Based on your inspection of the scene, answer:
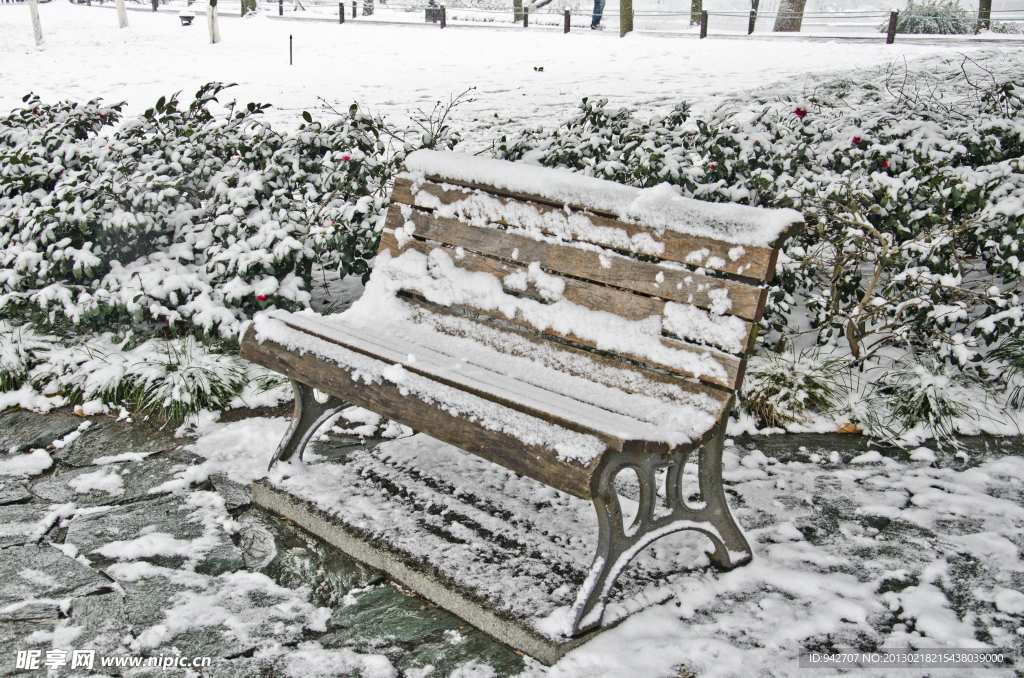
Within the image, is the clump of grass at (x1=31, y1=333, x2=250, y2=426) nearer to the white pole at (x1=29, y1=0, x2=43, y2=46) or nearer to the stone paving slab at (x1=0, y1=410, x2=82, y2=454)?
the stone paving slab at (x1=0, y1=410, x2=82, y2=454)

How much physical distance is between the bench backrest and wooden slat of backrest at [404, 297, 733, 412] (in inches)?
1.5

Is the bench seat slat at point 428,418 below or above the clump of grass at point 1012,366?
above

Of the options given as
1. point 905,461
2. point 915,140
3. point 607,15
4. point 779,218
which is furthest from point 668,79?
point 607,15

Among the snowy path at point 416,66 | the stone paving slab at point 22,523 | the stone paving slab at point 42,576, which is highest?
the snowy path at point 416,66

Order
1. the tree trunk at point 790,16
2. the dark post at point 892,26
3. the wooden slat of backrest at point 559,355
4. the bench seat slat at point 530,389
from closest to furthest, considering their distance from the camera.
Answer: the bench seat slat at point 530,389
the wooden slat of backrest at point 559,355
the dark post at point 892,26
the tree trunk at point 790,16

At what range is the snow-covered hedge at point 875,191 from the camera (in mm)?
3391

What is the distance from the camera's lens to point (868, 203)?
11.6ft

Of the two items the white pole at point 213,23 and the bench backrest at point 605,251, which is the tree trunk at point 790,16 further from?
the bench backrest at point 605,251

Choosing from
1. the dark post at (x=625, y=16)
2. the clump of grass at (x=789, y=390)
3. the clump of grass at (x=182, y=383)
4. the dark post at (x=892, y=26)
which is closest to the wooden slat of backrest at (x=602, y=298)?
the clump of grass at (x=789, y=390)

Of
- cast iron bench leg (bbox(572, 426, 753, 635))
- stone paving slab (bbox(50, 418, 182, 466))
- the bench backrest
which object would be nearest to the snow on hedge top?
the bench backrest

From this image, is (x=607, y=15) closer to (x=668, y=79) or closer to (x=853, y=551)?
(x=668, y=79)

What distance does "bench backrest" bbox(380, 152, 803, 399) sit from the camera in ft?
6.88

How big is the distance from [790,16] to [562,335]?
1949cm

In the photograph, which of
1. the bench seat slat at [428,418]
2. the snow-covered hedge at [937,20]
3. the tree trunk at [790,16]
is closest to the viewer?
the bench seat slat at [428,418]
